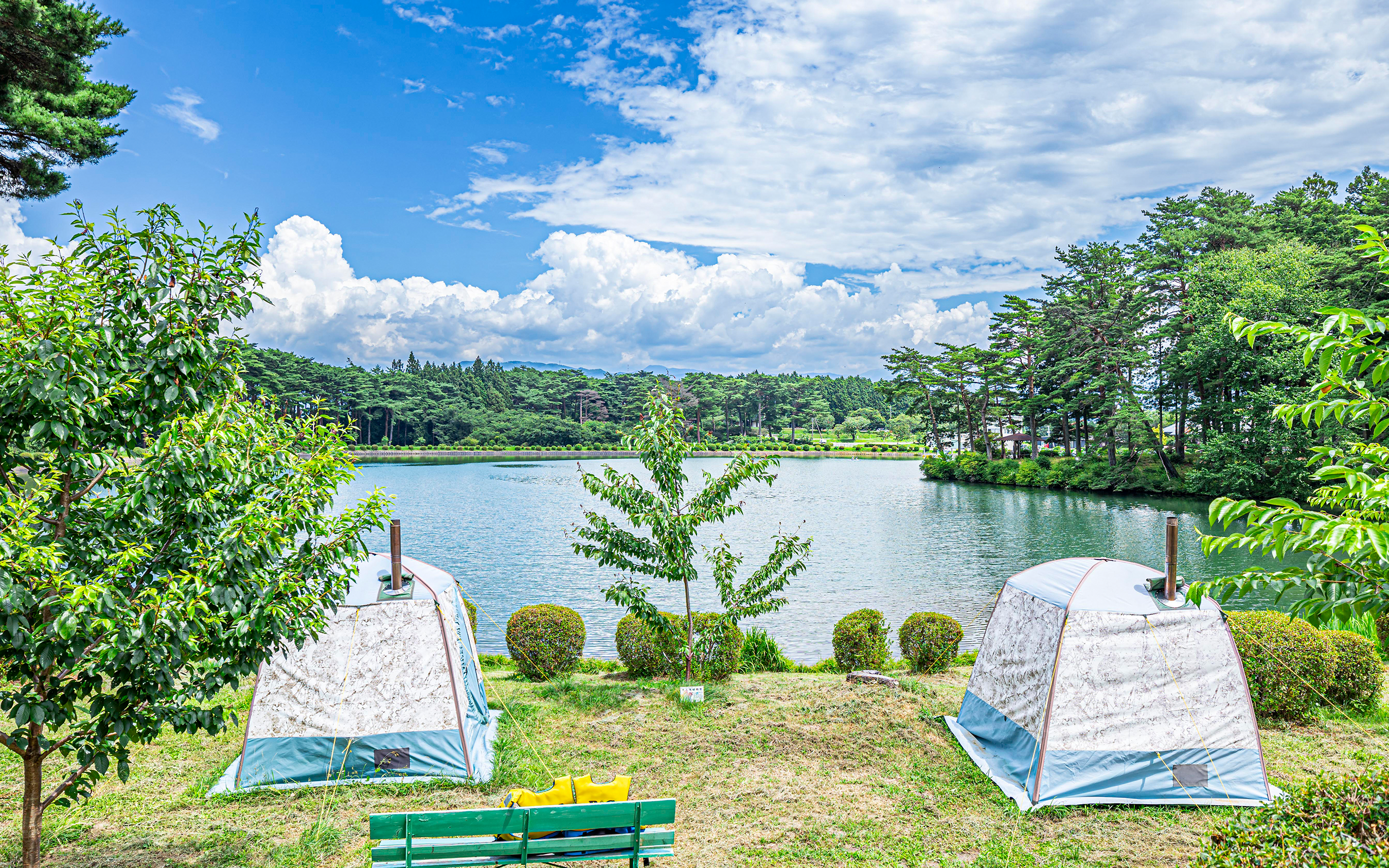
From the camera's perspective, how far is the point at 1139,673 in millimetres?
6938

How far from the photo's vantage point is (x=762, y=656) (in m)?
11.8

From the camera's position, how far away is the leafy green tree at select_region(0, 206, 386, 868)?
3.90m

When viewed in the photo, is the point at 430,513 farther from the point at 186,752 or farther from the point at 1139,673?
the point at 1139,673

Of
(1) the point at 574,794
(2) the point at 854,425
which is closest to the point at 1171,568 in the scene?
(1) the point at 574,794

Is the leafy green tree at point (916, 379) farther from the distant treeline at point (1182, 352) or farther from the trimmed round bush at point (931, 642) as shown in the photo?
the trimmed round bush at point (931, 642)

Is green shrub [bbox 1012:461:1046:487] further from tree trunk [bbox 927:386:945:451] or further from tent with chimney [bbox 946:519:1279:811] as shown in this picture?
tent with chimney [bbox 946:519:1279:811]

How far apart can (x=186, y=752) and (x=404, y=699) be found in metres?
2.61

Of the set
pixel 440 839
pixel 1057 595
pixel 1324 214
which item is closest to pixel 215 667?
pixel 440 839

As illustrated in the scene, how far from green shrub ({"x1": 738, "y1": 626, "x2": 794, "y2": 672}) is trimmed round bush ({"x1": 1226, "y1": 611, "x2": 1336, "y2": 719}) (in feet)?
18.9

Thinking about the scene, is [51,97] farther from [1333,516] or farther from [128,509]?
[1333,516]

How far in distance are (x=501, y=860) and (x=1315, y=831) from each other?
14.4 feet

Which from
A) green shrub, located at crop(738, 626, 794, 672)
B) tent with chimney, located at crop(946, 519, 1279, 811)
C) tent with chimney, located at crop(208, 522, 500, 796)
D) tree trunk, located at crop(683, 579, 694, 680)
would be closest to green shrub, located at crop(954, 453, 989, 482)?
green shrub, located at crop(738, 626, 794, 672)

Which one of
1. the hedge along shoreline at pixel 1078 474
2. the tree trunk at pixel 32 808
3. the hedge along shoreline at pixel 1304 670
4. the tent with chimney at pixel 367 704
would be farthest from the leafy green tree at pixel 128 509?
the hedge along shoreline at pixel 1078 474

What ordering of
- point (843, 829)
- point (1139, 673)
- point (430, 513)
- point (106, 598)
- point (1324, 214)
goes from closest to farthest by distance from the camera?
point (106, 598), point (843, 829), point (1139, 673), point (430, 513), point (1324, 214)
